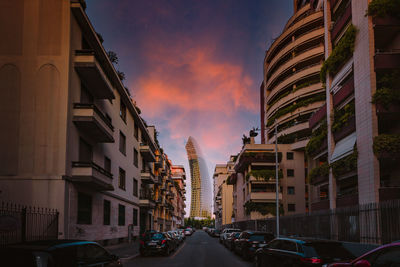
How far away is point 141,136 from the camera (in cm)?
4503

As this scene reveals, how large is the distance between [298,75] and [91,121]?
39.2 metres

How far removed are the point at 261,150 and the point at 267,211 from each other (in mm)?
9471

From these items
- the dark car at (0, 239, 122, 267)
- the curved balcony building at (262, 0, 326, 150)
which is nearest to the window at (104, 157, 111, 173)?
the dark car at (0, 239, 122, 267)

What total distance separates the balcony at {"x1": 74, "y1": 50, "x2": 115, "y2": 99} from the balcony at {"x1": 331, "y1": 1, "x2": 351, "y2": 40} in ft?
56.6

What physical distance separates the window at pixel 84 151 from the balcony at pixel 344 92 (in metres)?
18.2

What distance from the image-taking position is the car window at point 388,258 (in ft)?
21.0

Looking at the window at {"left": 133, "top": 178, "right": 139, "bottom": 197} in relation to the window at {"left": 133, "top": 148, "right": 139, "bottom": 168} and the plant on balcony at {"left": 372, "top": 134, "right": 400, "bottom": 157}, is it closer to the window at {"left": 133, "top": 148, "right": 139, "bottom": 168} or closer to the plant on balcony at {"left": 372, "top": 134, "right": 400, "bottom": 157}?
the window at {"left": 133, "top": 148, "right": 139, "bottom": 168}

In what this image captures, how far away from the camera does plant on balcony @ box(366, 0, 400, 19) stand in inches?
819

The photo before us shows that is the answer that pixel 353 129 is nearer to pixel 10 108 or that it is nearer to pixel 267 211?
pixel 10 108

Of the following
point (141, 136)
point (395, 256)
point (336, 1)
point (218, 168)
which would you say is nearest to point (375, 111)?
point (336, 1)

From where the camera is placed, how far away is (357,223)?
1691 cm

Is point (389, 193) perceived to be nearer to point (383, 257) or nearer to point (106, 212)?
point (383, 257)

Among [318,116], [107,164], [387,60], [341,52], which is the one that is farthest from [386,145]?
[107,164]

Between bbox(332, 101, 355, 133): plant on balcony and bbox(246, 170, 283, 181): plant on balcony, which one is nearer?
bbox(332, 101, 355, 133): plant on balcony
